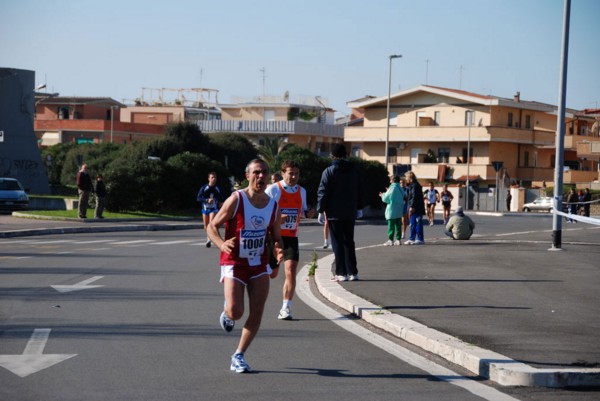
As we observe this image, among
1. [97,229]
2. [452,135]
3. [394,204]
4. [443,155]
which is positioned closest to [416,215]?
[394,204]

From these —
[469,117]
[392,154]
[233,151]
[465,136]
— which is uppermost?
[469,117]

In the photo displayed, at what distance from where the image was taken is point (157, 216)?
40656 millimetres

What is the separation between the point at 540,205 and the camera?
73188 mm

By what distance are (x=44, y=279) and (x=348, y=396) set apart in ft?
31.2

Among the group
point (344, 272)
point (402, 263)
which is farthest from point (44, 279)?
point (402, 263)

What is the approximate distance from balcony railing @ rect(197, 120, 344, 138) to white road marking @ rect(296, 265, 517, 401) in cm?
8576

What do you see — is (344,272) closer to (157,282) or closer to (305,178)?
(157,282)

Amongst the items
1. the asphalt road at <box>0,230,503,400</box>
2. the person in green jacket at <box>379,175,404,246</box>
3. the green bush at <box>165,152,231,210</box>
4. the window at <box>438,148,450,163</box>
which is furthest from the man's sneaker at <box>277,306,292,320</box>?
the window at <box>438,148,450,163</box>

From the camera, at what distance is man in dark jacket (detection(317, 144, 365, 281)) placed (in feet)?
47.7

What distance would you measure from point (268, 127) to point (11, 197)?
5926cm

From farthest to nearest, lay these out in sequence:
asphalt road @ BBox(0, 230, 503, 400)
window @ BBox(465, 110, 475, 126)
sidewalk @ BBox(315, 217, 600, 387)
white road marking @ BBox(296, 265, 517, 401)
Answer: window @ BBox(465, 110, 475, 126) → sidewalk @ BBox(315, 217, 600, 387) → white road marking @ BBox(296, 265, 517, 401) → asphalt road @ BBox(0, 230, 503, 400)

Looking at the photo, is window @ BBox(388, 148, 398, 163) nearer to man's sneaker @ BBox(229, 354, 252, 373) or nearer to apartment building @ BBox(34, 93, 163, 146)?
apartment building @ BBox(34, 93, 163, 146)

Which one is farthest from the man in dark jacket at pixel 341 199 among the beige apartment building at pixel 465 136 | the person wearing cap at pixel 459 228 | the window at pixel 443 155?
the window at pixel 443 155

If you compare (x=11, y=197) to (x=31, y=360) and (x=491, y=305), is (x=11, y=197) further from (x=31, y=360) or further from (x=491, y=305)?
(x=31, y=360)
